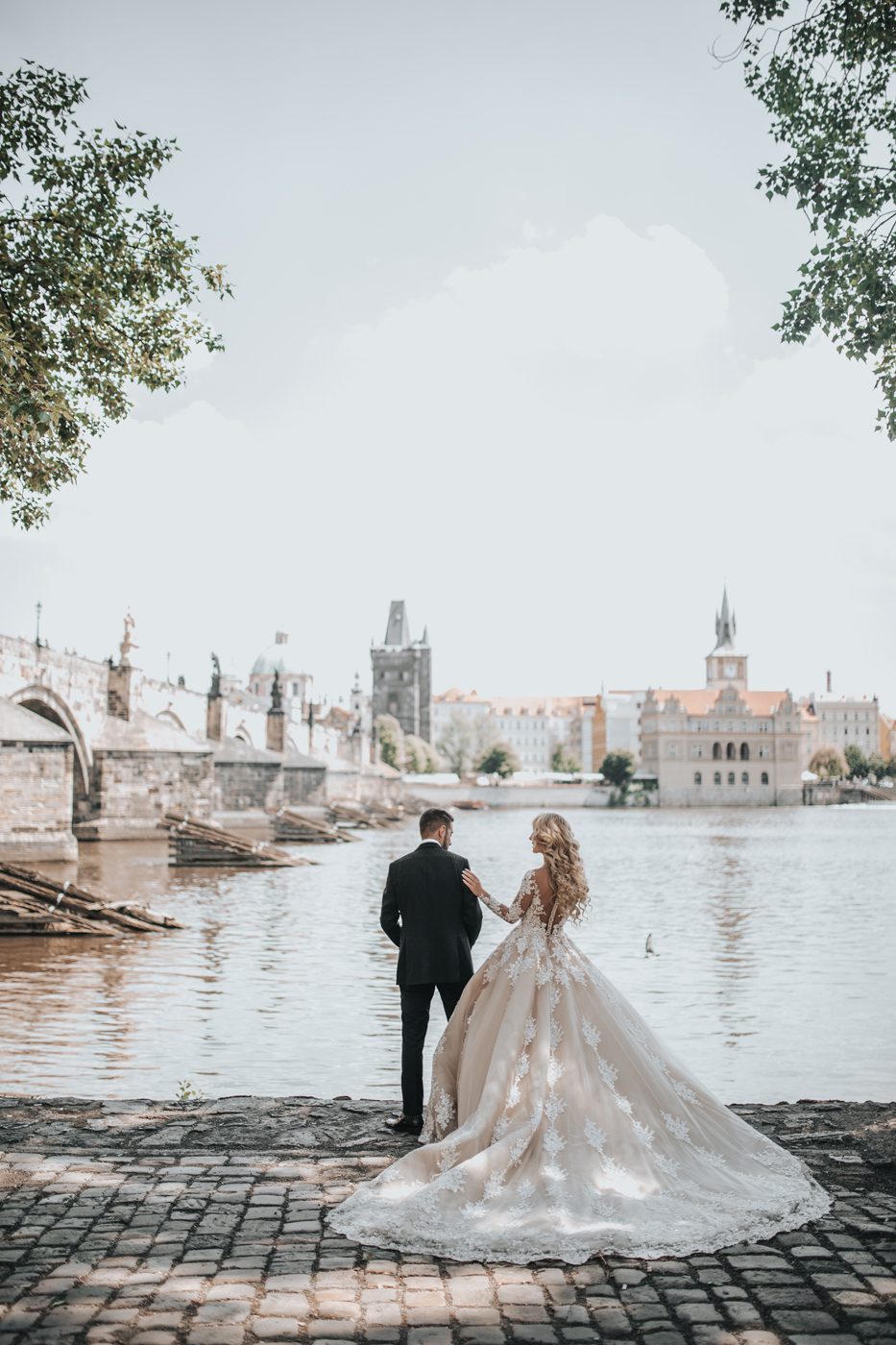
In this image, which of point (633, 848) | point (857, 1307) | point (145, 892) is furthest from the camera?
point (633, 848)

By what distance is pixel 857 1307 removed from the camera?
4.24 metres

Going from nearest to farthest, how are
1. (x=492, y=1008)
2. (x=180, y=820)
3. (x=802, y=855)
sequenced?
(x=492, y=1008) < (x=180, y=820) < (x=802, y=855)

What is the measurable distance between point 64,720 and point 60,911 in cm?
1974

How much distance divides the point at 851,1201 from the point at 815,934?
13558mm

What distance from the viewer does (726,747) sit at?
13438 cm

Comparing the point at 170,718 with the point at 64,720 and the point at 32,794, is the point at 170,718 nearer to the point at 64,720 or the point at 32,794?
the point at 64,720

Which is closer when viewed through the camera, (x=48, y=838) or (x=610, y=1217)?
(x=610, y=1217)

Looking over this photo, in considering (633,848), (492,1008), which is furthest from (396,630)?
(492,1008)

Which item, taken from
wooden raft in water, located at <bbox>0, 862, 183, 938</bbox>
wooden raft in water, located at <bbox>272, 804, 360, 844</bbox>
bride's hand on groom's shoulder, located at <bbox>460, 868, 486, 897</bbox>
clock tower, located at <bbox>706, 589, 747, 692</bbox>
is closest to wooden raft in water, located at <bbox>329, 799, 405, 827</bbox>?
wooden raft in water, located at <bbox>272, 804, 360, 844</bbox>

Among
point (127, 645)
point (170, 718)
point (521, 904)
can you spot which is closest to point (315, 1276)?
point (521, 904)

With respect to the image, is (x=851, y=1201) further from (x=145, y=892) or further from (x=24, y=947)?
(x=145, y=892)

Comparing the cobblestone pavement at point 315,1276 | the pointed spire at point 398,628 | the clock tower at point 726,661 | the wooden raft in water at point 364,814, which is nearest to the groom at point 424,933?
the cobblestone pavement at point 315,1276

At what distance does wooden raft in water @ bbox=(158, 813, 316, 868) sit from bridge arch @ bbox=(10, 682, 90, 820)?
5196 millimetres

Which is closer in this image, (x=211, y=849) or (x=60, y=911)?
(x=60, y=911)
